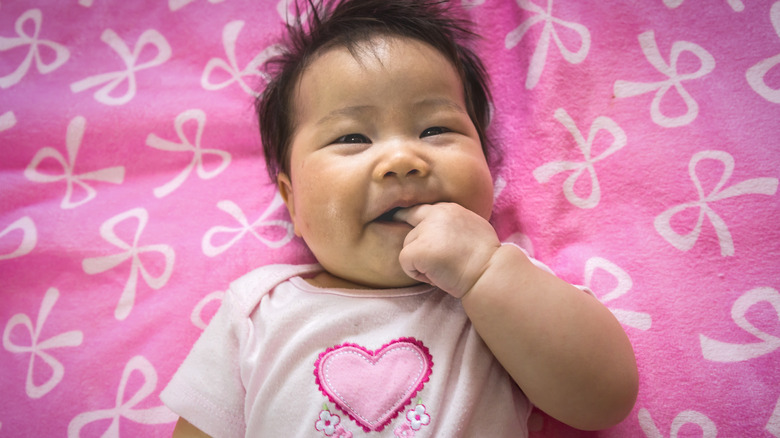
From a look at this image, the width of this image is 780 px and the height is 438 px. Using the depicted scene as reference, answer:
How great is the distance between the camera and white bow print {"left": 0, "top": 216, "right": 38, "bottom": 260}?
130cm

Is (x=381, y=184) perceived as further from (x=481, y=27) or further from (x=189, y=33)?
(x=189, y=33)

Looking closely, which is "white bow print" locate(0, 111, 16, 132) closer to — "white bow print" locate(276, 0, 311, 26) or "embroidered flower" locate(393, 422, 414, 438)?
"white bow print" locate(276, 0, 311, 26)

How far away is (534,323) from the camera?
0.81 metres

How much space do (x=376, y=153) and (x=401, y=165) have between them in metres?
0.07

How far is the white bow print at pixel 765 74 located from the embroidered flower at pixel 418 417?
3.14 ft

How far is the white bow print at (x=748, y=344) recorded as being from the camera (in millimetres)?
917

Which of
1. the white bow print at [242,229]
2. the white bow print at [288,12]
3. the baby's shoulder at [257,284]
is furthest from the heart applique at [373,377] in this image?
the white bow print at [288,12]

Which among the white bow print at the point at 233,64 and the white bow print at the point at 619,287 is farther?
the white bow print at the point at 233,64

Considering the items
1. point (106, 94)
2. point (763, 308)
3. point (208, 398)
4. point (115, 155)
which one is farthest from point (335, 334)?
point (106, 94)

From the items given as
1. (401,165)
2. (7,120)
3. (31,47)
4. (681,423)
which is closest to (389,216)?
(401,165)

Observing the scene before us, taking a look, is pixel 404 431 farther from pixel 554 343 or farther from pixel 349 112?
pixel 349 112

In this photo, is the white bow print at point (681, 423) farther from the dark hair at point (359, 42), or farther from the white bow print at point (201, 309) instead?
the white bow print at point (201, 309)

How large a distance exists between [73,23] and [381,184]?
1275 mm

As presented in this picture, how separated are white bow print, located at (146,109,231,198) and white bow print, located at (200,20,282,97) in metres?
0.11
